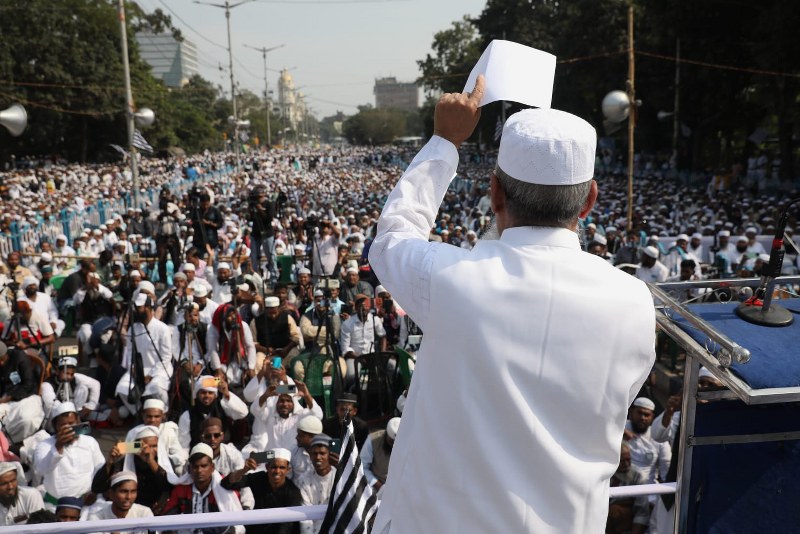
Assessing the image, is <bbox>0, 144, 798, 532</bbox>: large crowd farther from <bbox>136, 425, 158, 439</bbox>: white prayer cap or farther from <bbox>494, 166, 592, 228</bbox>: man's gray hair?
<bbox>494, 166, 592, 228</bbox>: man's gray hair

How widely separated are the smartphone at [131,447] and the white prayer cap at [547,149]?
15.1 feet

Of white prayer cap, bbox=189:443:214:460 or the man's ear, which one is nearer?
the man's ear

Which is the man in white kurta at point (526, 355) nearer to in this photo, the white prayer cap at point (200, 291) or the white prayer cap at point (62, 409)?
the white prayer cap at point (62, 409)

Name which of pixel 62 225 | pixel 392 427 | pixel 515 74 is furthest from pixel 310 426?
pixel 62 225

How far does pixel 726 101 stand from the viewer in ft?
82.0

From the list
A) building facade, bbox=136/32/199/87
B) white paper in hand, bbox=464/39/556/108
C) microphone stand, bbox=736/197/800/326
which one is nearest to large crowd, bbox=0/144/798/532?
white paper in hand, bbox=464/39/556/108

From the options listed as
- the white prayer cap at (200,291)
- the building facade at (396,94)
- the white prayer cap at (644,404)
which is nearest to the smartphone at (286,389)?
the white prayer cap at (200,291)

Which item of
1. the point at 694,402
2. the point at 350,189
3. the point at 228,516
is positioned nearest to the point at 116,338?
the point at 228,516

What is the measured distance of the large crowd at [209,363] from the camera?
4.97 meters

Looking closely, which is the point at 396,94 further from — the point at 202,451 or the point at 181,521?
the point at 181,521

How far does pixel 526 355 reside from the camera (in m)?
1.19

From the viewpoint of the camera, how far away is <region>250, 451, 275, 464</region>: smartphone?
480 centimetres

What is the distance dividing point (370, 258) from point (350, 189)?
2649cm

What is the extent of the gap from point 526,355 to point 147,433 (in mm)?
4860
